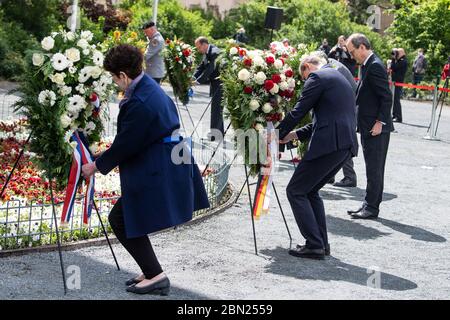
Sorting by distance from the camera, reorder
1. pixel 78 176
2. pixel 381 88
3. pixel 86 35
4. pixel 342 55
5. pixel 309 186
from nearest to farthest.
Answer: pixel 78 176
pixel 86 35
pixel 309 186
pixel 381 88
pixel 342 55

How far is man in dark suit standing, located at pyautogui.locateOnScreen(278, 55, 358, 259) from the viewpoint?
7.73 metres

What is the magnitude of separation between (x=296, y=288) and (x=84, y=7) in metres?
27.9

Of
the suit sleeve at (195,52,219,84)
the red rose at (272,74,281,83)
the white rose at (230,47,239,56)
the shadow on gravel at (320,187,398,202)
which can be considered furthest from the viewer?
the suit sleeve at (195,52,219,84)

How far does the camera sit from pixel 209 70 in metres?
14.7

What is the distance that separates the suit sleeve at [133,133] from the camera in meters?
5.99

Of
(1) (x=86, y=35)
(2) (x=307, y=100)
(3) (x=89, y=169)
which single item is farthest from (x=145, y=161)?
(2) (x=307, y=100)

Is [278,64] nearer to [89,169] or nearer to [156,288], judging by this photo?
[89,169]

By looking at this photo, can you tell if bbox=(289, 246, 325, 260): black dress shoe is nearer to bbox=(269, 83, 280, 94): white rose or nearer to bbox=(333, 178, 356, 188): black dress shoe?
bbox=(269, 83, 280, 94): white rose

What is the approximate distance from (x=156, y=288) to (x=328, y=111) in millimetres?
2530

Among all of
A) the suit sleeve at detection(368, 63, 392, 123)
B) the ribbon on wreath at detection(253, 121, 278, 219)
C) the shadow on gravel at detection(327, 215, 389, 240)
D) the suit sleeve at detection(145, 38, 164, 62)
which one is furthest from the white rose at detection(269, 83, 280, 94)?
the suit sleeve at detection(145, 38, 164, 62)

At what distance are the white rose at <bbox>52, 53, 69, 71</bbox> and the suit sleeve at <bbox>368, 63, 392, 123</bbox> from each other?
14.5ft

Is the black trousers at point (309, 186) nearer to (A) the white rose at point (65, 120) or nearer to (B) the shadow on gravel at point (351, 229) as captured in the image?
(B) the shadow on gravel at point (351, 229)

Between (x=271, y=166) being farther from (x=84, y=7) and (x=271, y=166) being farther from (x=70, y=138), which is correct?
(x=84, y=7)
